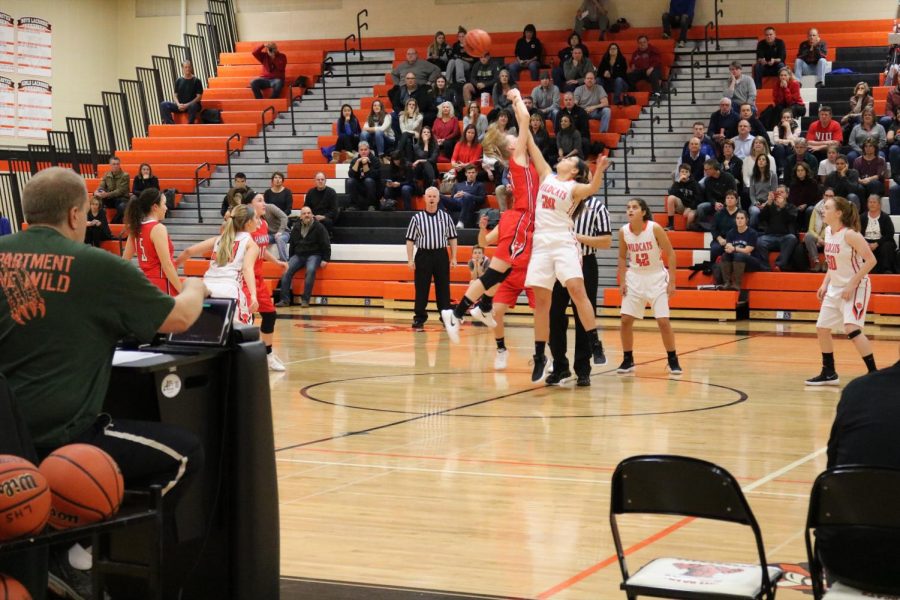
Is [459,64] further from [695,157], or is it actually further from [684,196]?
[684,196]

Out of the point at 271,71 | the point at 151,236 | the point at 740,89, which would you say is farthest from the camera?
the point at 271,71

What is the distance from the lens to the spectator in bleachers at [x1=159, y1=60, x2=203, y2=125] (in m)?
24.4

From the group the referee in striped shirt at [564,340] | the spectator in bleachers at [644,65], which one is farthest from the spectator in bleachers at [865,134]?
the referee in striped shirt at [564,340]

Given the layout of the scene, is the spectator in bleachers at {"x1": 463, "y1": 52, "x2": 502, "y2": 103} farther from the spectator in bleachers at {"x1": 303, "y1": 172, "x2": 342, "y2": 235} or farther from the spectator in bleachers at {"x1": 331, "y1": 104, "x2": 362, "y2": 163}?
the spectator in bleachers at {"x1": 303, "y1": 172, "x2": 342, "y2": 235}

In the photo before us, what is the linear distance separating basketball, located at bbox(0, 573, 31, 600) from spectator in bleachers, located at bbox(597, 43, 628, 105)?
18.9 m

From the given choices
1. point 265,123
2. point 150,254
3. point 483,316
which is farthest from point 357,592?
point 265,123

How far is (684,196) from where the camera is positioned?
18.3 meters

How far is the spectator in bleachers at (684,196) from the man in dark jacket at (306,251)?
17.3 ft

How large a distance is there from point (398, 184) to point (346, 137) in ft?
5.51

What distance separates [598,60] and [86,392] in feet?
64.2

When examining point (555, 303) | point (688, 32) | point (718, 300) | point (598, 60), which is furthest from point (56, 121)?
point (555, 303)

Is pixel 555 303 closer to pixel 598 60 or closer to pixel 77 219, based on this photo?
pixel 77 219

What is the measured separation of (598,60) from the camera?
2253 centimetres

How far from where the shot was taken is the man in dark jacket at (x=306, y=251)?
1922cm
